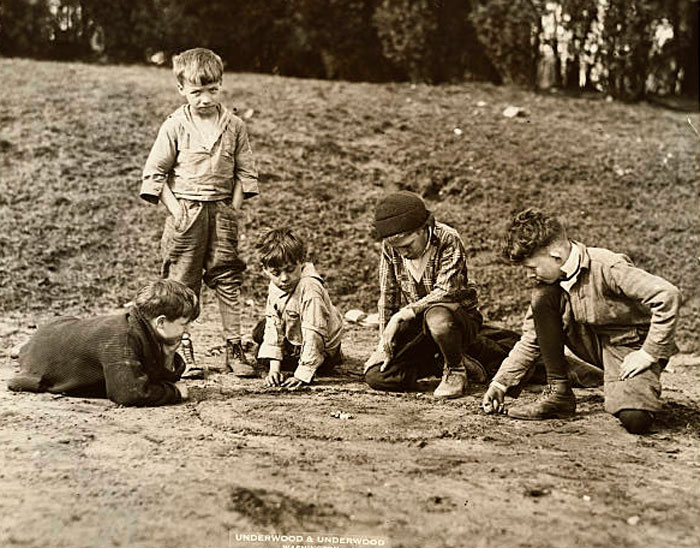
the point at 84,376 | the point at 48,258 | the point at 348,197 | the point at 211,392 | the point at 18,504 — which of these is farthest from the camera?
the point at 348,197

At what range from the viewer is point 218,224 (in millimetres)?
5223

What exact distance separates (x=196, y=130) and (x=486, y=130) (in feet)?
19.3

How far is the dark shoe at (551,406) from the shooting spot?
4445mm

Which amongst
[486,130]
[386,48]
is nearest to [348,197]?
[486,130]

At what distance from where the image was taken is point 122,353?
4352 mm

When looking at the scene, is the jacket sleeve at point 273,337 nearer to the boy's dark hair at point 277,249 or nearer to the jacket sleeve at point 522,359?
the boy's dark hair at point 277,249

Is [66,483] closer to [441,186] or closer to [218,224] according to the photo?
[218,224]

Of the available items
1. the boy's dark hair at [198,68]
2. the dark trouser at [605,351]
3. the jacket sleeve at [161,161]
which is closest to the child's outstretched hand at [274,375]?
the jacket sleeve at [161,161]

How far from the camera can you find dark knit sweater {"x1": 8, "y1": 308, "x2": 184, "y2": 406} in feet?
14.3

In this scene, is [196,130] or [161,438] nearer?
[161,438]

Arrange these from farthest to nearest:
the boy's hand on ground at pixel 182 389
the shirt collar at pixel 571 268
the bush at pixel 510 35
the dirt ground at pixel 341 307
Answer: the bush at pixel 510 35, the boy's hand on ground at pixel 182 389, the shirt collar at pixel 571 268, the dirt ground at pixel 341 307

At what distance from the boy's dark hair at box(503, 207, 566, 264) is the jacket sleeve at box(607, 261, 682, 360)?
307mm

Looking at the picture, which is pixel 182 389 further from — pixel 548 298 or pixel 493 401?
pixel 548 298

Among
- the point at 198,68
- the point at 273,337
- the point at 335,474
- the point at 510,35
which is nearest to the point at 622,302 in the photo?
the point at 335,474
